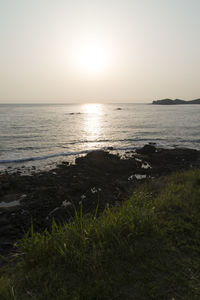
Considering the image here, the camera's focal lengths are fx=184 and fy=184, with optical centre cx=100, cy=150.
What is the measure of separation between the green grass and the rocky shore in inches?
32.7

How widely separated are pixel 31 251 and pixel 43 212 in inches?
Result: 174

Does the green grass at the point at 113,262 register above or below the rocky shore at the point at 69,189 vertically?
above

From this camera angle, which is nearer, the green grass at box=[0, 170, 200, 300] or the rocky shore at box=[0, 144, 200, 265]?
the green grass at box=[0, 170, 200, 300]

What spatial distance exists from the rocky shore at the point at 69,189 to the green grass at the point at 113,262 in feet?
2.72

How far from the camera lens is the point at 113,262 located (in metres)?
3.40

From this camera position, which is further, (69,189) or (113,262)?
(69,189)

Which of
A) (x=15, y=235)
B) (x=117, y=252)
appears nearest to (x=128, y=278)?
(x=117, y=252)

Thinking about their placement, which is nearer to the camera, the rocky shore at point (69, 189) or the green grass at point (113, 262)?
the green grass at point (113, 262)

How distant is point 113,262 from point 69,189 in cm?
687

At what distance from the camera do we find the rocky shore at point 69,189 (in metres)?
7.21

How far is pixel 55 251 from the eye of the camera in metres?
3.56

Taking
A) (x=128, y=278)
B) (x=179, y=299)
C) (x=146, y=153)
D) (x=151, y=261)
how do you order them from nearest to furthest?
(x=179, y=299)
(x=128, y=278)
(x=151, y=261)
(x=146, y=153)

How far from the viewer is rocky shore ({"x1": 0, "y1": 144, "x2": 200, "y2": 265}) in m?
7.21

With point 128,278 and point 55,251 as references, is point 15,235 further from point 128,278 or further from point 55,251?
point 128,278
